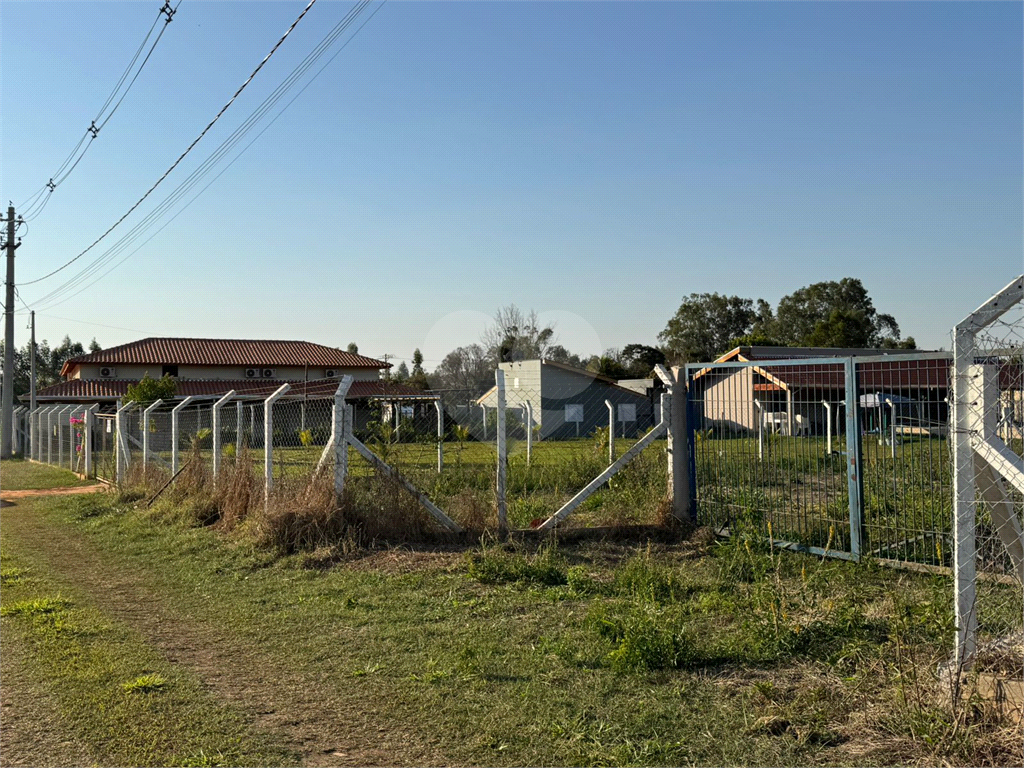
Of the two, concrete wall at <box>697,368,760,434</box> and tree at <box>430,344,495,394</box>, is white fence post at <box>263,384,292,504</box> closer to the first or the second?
concrete wall at <box>697,368,760,434</box>

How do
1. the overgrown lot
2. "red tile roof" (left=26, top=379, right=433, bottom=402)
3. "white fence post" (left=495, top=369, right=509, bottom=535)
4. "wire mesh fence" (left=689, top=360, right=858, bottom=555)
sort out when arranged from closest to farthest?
the overgrown lot < "wire mesh fence" (left=689, top=360, right=858, bottom=555) < "white fence post" (left=495, top=369, right=509, bottom=535) < "red tile roof" (left=26, top=379, right=433, bottom=402)

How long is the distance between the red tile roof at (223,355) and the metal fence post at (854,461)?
4577 centimetres

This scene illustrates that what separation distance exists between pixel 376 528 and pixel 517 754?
5440mm

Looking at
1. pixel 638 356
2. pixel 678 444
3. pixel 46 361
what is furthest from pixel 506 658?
pixel 46 361

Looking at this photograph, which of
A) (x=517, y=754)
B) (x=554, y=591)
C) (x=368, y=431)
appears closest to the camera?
(x=517, y=754)

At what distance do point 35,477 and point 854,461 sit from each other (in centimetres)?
1984

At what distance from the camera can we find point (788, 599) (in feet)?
20.9

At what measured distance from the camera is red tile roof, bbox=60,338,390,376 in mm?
51781

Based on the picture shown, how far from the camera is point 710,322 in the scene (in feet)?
273

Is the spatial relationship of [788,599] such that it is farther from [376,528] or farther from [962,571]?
[376,528]

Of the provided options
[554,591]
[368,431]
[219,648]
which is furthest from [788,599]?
[368,431]

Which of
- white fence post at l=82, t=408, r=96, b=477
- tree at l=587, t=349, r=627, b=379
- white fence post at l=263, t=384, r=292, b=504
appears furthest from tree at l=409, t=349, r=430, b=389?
white fence post at l=263, t=384, r=292, b=504

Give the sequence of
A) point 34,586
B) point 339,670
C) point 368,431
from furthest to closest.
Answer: point 368,431 → point 34,586 → point 339,670

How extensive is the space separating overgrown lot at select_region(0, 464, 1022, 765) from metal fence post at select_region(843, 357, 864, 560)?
1.53 ft
